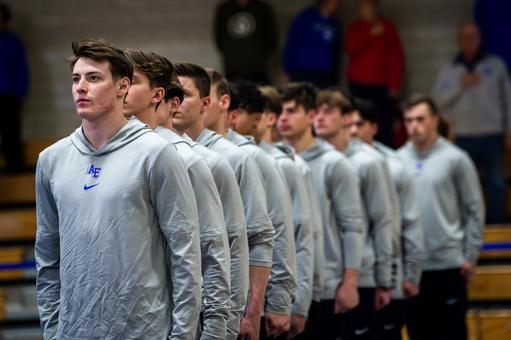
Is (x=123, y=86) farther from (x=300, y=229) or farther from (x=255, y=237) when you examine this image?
(x=300, y=229)

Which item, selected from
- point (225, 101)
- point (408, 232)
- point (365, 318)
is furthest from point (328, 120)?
point (225, 101)

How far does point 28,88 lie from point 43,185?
7187mm

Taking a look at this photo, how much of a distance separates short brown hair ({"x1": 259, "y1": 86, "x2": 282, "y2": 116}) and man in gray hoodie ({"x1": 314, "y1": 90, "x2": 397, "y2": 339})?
0.95 m

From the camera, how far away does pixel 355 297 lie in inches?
216

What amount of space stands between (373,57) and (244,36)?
1.11 m


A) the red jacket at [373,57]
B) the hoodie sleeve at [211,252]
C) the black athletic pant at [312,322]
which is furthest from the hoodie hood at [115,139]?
the red jacket at [373,57]

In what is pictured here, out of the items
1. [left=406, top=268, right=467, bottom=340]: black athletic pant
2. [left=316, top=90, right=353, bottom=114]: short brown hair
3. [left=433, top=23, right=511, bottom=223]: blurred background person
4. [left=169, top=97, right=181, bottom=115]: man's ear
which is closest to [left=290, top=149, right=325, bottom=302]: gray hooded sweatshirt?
[left=316, top=90, right=353, bottom=114]: short brown hair

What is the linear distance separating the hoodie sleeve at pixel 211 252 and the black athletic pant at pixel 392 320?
328cm

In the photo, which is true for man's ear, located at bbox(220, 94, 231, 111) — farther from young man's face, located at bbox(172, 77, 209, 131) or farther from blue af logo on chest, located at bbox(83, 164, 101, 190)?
blue af logo on chest, located at bbox(83, 164, 101, 190)

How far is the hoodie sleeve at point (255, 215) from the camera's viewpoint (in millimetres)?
4141

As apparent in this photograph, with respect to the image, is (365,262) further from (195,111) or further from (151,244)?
(151,244)

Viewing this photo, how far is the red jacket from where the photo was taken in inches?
369

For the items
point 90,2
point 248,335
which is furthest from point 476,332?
point 90,2

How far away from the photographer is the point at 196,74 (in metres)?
4.12
